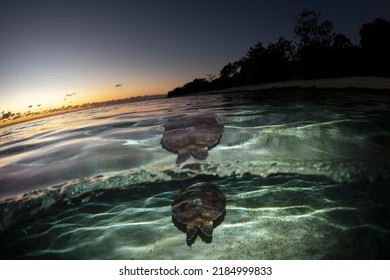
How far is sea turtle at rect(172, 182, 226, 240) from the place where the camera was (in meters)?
3.24

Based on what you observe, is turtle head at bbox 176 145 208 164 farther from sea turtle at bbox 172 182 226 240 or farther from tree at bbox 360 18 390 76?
tree at bbox 360 18 390 76

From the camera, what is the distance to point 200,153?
515 centimetres

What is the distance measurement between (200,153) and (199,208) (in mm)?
1853

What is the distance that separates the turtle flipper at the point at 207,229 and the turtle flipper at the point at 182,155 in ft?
6.57


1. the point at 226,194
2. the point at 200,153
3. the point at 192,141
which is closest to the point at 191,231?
the point at 226,194

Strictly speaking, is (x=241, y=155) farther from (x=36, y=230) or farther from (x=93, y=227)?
(x=36, y=230)

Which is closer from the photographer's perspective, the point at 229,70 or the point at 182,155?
the point at 182,155

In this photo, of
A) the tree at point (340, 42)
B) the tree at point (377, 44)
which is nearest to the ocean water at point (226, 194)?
the tree at point (377, 44)

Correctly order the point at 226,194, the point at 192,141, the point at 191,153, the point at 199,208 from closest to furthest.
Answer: the point at 199,208 → the point at 226,194 → the point at 191,153 → the point at 192,141

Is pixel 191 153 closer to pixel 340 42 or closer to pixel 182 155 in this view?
pixel 182 155

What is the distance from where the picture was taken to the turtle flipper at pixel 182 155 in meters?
5.11

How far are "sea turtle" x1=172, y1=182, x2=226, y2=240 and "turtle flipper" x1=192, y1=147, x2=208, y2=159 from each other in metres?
1.13
